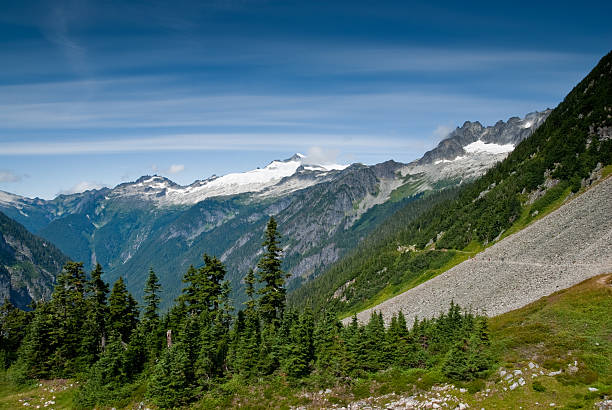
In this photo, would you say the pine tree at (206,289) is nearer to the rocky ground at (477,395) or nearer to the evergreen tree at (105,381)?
the evergreen tree at (105,381)

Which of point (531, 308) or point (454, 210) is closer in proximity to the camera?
point (531, 308)

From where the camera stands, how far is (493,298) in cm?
6806

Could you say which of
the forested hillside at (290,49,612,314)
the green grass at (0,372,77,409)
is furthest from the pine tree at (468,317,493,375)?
the forested hillside at (290,49,612,314)

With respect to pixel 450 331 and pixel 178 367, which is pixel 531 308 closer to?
pixel 450 331

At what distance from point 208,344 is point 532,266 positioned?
60948 mm

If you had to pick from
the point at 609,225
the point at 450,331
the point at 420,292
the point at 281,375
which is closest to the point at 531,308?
the point at 450,331

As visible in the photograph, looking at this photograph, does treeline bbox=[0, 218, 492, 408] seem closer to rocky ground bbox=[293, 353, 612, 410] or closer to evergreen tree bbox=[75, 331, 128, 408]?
evergreen tree bbox=[75, 331, 128, 408]

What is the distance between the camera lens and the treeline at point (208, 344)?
34438mm

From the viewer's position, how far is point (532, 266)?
7175 centimetres

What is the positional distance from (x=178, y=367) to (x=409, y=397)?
766 inches

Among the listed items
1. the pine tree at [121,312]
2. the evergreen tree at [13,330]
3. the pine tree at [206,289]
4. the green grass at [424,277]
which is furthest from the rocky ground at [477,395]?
the green grass at [424,277]

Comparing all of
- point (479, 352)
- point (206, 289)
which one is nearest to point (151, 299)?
point (206, 289)

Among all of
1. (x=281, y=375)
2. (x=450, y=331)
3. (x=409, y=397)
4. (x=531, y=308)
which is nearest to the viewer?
(x=409, y=397)

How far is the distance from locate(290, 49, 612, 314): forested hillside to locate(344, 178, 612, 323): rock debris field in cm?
2250
